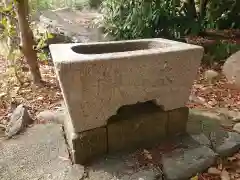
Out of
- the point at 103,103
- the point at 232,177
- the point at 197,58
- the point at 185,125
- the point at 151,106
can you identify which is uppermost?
the point at 197,58

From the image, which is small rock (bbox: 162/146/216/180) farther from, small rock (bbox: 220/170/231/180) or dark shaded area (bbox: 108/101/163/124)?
dark shaded area (bbox: 108/101/163/124)

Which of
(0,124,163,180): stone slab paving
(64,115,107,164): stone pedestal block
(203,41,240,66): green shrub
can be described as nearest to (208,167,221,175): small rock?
(0,124,163,180): stone slab paving

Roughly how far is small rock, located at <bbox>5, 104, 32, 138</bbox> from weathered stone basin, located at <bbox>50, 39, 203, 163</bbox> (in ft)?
1.75

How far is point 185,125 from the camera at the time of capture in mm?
2361

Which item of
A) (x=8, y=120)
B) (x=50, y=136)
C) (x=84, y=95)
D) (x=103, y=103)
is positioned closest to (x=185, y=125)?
(x=103, y=103)

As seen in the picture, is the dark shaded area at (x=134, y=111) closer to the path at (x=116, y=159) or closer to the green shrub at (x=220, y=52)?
the path at (x=116, y=159)

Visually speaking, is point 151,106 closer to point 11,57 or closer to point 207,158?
point 207,158

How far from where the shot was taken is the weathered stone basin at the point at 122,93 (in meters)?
1.80

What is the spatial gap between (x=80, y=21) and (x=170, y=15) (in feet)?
8.08

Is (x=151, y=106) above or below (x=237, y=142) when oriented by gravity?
above

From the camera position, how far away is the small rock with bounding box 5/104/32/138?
2422mm

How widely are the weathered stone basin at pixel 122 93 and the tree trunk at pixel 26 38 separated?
1201mm

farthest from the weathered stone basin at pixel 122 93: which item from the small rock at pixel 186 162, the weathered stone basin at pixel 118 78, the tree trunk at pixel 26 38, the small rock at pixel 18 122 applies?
the tree trunk at pixel 26 38

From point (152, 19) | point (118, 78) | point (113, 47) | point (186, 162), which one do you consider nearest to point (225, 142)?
point (186, 162)
